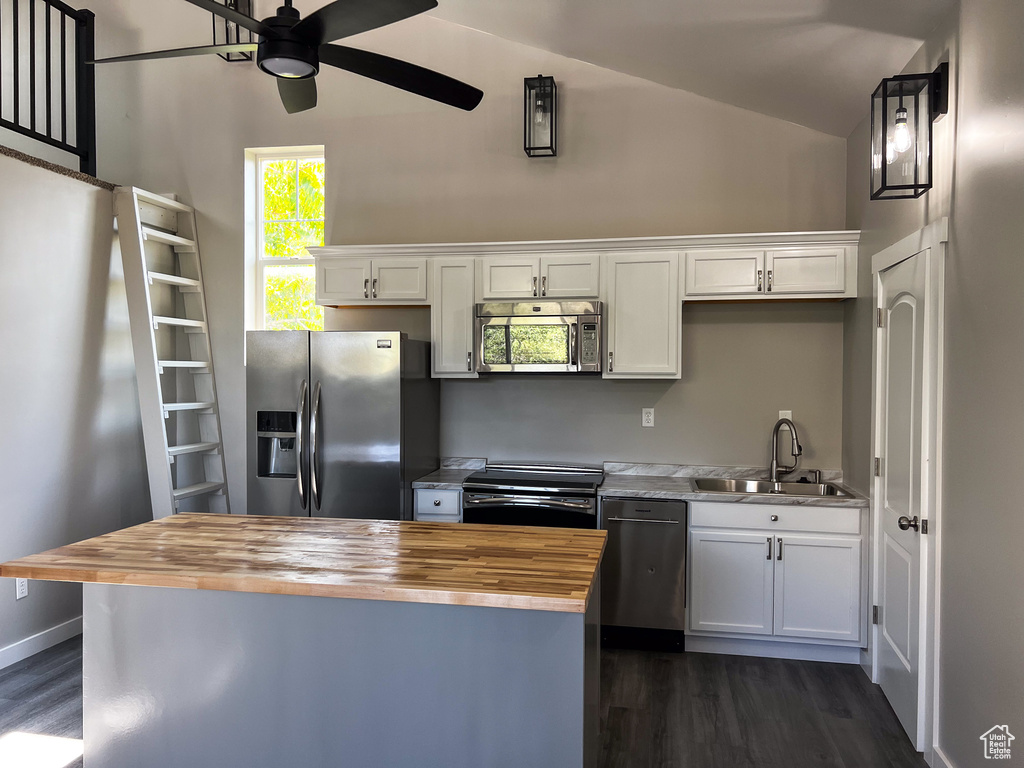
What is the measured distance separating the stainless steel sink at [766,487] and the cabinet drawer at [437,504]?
1.35 m

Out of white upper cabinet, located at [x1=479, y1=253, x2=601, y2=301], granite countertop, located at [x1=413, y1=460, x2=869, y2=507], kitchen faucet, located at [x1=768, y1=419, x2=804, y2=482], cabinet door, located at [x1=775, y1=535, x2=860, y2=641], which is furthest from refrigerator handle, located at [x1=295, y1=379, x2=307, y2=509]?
kitchen faucet, located at [x1=768, y1=419, x2=804, y2=482]

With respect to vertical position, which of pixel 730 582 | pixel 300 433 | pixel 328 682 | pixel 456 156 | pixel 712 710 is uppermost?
pixel 456 156

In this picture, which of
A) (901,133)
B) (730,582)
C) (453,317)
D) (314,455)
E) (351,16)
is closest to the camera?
(351,16)

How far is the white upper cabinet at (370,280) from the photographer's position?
4121mm

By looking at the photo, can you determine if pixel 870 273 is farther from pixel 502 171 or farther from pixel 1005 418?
pixel 502 171

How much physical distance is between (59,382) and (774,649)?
405cm

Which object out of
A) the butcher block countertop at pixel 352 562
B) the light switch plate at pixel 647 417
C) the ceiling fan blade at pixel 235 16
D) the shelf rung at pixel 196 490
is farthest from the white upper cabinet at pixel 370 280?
the ceiling fan blade at pixel 235 16

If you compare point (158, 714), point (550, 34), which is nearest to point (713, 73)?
point (550, 34)

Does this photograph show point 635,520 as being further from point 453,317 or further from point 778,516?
point 453,317

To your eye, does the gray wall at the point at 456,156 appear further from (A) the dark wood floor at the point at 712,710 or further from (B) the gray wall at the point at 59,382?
(A) the dark wood floor at the point at 712,710

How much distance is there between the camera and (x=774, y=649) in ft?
11.9

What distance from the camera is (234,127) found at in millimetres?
4609

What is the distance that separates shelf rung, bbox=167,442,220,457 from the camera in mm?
4140

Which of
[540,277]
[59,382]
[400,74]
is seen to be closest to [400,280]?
[540,277]
